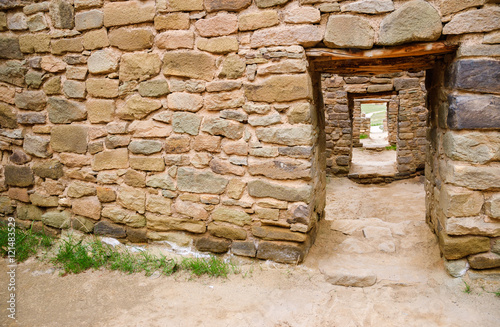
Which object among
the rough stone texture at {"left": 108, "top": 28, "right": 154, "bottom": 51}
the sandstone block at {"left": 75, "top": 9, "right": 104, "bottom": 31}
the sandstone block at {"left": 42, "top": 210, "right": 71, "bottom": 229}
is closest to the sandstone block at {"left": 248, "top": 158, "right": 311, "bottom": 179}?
the rough stone texture at {"left": 108, "top": 28, "right": 154, "bottom": 51}

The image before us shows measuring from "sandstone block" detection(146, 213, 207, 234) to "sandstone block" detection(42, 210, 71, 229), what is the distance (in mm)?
883

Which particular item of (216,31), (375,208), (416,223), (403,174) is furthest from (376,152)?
(216,31)

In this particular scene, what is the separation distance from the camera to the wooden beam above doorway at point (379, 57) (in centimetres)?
222

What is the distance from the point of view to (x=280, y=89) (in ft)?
7.77

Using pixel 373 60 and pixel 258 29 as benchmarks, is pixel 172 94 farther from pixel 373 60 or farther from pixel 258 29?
pixel 373 60

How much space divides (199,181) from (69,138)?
1.29 m

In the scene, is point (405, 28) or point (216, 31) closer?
point (405, 28)

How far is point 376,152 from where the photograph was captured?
10039 millimetres

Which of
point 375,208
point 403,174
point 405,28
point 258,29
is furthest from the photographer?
point 403,174

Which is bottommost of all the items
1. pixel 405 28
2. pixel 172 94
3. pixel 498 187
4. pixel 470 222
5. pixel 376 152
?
pixel 376 152

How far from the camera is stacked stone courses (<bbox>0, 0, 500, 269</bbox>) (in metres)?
2.18

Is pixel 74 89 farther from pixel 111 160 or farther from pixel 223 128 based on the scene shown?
pixel 223 128

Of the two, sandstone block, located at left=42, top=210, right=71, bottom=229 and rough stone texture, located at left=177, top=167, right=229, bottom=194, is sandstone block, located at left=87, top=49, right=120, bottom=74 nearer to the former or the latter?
rough stone texture, located at left=177, top=167, right=229, bottom=194

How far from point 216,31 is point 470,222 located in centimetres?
223
